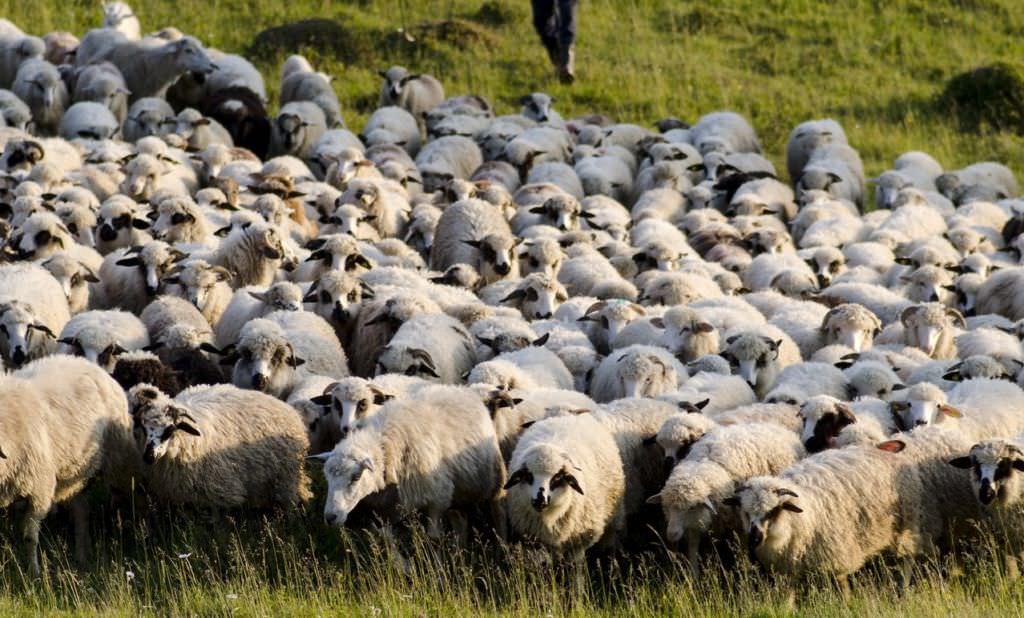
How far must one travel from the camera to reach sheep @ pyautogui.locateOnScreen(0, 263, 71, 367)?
33.6 ft

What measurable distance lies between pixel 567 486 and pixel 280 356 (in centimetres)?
269

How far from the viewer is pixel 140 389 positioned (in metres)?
8.70

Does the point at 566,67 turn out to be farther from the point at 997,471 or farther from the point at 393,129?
the point at 997,471

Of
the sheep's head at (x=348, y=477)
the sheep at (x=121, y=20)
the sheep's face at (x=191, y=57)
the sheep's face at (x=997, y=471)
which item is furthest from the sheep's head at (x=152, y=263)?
the sheep at (x=121, y=20)

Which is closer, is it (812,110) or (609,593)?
(609,593)

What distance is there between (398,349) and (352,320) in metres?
1.37

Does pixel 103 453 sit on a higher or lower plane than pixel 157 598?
higher

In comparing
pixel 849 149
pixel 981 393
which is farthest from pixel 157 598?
pixel 849 149

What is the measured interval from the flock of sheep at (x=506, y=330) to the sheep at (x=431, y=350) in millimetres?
28

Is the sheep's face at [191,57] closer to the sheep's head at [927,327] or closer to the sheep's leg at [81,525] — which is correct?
the sheep's head at [927,327]

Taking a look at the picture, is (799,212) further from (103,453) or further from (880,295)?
(103,453)

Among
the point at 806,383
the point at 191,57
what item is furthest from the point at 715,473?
the point at 191,57

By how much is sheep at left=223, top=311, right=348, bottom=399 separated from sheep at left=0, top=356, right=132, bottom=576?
135cm

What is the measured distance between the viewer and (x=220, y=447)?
863cm
